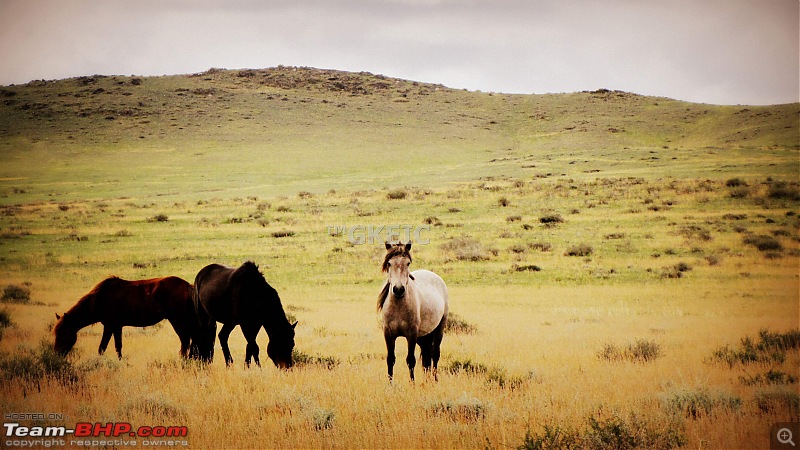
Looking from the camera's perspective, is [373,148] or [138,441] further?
[373,148]

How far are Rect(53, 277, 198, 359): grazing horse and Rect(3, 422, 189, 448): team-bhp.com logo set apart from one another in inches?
150

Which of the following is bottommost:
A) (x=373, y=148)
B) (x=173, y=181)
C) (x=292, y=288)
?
(x=292, y=288)

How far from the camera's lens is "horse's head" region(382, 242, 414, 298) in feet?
25.8

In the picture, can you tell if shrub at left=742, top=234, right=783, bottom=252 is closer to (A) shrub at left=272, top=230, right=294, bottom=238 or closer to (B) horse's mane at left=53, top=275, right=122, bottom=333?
(A) shrub at left=272, top=230, right=294, bottom=238

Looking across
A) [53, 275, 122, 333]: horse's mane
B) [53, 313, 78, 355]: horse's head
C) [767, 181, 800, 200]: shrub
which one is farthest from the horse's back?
[767, 181, 800, 200]: shrub

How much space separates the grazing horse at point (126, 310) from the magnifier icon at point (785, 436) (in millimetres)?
9857

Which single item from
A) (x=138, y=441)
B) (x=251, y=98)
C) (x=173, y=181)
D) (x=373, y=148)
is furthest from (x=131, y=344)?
(x=251, y=98)

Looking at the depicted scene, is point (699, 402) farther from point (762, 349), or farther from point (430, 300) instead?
point (762, 349)

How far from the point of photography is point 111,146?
3312 inches

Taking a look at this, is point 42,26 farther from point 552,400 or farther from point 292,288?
point 552,400

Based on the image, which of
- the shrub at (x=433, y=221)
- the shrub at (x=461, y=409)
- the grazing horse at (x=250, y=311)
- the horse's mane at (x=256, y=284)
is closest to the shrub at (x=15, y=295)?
the grazing horse at (x=250, y=311)

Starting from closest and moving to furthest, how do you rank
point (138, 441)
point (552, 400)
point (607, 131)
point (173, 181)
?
point (138, 441) → point (552, 400) → point (173, 181) → point (607, 131)

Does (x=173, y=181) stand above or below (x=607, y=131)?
below

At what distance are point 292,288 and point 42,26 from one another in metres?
25.7
